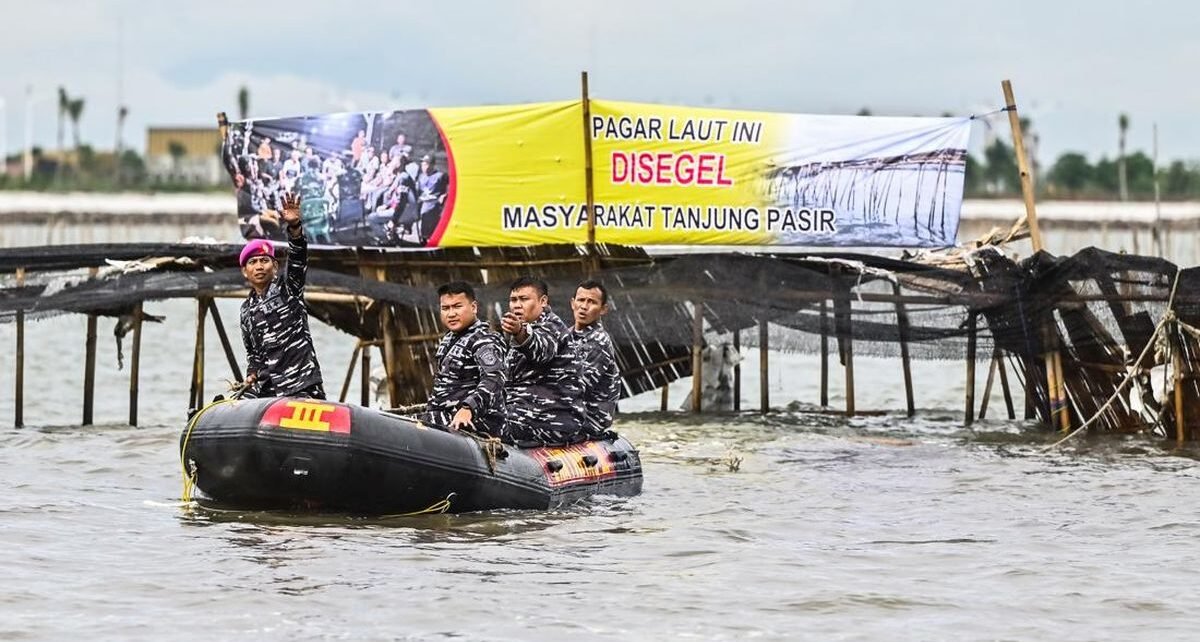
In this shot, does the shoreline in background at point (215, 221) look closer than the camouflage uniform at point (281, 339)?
No

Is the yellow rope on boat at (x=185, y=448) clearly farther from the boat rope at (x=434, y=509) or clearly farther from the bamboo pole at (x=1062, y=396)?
the bamboo pole at (x=1062, y=396)

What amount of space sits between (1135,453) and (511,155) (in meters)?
6.58

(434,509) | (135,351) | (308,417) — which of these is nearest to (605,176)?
(135,351)

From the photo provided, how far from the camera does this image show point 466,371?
1262 centimetres

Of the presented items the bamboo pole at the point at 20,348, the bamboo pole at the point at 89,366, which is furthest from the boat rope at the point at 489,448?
the bamboo pole at the point at 89,366

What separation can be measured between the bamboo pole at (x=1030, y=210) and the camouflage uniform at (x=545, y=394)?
634 centimetres

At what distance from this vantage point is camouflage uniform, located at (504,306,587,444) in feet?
43.7

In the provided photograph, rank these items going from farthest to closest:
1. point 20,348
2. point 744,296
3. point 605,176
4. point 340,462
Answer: point 605,176
point 744,296
point 20,348
point 340,462

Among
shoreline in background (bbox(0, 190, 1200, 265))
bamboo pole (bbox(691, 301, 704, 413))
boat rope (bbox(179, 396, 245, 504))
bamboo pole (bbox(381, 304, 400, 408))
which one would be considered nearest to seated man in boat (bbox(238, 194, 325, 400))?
boat rope (bbox(179, 396, 245, 504))

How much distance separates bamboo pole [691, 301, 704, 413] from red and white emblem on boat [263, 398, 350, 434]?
24.6ft

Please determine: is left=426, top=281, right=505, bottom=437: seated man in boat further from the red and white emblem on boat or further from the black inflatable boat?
the red and white emblem on boat

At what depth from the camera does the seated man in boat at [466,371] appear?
40.7 feet

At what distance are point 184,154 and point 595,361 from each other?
334 feet

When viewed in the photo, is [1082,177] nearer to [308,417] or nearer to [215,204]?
[215,204]
